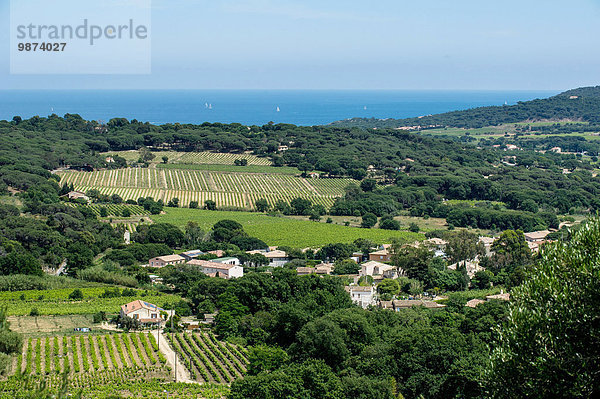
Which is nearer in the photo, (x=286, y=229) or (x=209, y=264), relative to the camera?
(x=209, y=264)

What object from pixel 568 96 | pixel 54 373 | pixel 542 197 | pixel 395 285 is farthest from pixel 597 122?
pixel 54 373

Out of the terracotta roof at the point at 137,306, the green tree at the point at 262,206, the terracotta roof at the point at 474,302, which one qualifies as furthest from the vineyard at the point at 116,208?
the terracotta roof at the point at 474,302

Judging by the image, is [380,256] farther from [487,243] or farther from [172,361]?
[172,361]

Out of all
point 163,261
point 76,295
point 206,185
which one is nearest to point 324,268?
point 163,261

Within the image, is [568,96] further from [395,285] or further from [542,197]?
[395,285]

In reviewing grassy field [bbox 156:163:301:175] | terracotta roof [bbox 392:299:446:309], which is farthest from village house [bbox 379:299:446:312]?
grassy field [bbox 156:163:301:175]

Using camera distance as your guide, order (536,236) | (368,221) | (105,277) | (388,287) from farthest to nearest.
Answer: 1. (368,221)
2. (536,236)
3. (105,277)
4. (388,287)

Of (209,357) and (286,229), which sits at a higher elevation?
(286,229)
